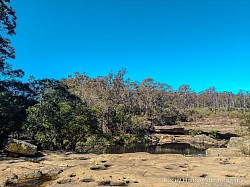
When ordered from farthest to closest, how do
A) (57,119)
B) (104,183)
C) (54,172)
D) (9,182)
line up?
(57,119) < (54,172) < (9,182) < (104,183)

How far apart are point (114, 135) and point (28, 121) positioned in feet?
89.5

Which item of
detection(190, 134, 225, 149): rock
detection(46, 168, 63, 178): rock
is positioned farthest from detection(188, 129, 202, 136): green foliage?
detection(46, 168, 63, 178): rock

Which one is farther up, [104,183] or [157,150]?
[104,183]

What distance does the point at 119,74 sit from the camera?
71.8 m

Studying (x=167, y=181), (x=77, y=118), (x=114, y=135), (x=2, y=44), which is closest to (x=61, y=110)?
(x=77, y=118)

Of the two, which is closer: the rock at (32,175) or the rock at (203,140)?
the rock at (32,175)

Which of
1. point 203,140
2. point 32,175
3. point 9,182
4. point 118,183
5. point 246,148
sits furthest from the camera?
point 203,140

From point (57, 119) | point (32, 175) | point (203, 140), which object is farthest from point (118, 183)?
point (203, 140)

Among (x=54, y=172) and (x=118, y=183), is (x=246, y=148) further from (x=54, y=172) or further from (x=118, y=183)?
(x=54, y=172)

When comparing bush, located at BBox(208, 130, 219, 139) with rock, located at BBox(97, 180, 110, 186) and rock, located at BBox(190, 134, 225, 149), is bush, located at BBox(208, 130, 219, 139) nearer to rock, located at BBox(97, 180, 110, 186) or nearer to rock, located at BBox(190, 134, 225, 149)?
rock, located at BBox(190, 134, 225, 149)

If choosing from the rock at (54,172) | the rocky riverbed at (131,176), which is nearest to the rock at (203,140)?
the rocky riverbed at (131,176)

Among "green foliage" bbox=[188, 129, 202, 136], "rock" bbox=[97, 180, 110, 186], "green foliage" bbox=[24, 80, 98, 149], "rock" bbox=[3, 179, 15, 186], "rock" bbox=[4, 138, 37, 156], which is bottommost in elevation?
"rock" bbox=[3, 179, 15, 186]

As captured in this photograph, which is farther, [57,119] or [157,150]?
[157,150]

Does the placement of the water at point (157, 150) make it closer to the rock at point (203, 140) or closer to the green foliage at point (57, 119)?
the green foliage at point (57, 119)
